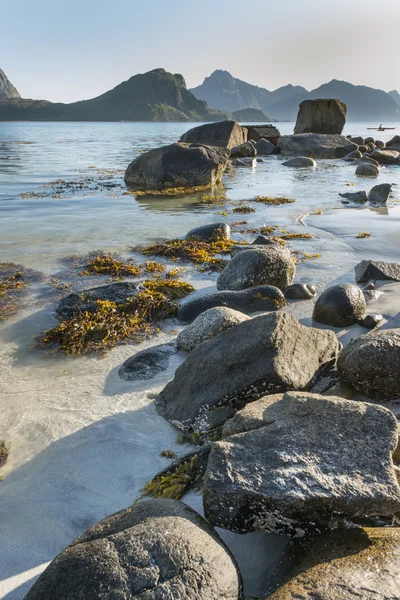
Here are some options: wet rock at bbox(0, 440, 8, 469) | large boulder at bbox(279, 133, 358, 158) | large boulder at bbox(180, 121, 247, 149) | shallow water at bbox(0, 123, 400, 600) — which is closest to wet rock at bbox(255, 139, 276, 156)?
large boulder at bbox(279, 133, 358, 158)

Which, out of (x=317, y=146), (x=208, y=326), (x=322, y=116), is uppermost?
(x=322, y=116)

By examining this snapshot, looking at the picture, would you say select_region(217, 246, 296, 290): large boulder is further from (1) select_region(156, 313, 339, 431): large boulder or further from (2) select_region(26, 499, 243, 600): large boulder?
(2) select_region(26, 499, 243, 600): large boulder

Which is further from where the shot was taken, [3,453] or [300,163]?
[300,163]

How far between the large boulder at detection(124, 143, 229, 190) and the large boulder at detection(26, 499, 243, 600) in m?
14.6

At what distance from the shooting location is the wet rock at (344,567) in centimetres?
170

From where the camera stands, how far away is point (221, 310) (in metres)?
4.33

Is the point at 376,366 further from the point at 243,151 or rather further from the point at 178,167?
the point at 243,151

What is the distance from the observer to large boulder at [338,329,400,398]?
11.2ft

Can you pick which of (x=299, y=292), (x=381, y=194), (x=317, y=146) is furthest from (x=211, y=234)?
(x=317, y=146)

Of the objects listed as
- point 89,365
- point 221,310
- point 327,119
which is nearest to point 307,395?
point 221,310

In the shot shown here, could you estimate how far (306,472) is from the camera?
7.00 ft

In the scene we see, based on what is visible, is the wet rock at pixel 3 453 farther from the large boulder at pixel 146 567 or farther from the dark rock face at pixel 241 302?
the dark rock face at pixel 241 302

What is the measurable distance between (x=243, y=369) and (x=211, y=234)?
5.76 metres

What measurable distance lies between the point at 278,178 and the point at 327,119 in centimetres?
1790
